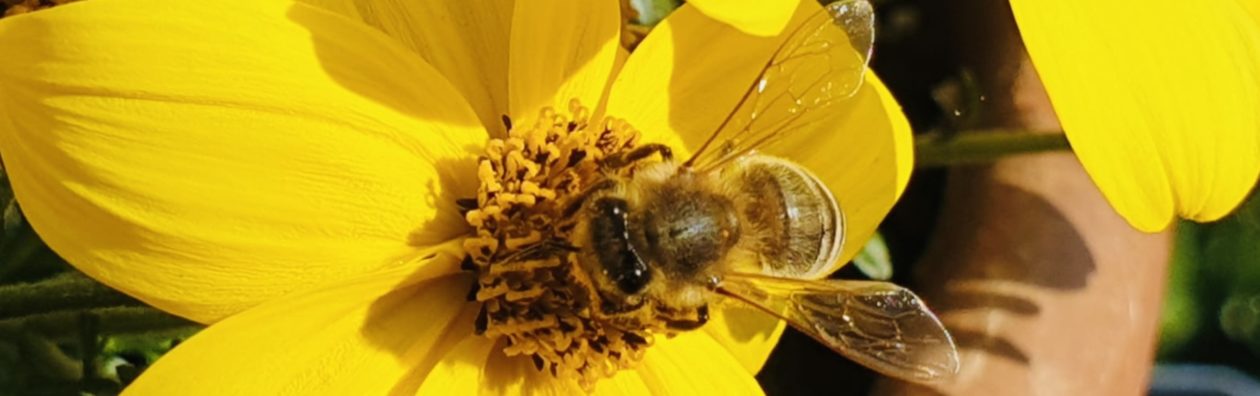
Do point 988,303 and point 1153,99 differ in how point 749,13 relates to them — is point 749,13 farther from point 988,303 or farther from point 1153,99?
point 988,303

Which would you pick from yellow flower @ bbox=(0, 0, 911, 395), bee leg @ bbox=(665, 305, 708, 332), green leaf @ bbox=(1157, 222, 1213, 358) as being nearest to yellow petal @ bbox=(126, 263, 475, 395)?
yellow flower @ bbox=(0, 0, 911, 395)

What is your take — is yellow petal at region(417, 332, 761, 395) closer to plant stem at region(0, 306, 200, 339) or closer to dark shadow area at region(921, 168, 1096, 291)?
plant stem at region(0, 306, 200, 339)

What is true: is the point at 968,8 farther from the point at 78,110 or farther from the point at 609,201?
the point at 78,110

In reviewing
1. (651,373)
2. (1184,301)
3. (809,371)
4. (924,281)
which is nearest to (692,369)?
(651,373)

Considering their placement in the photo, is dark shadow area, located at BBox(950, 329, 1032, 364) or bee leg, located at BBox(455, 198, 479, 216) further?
dark shadow area, located at BBox(950, 329, 1032, 364)

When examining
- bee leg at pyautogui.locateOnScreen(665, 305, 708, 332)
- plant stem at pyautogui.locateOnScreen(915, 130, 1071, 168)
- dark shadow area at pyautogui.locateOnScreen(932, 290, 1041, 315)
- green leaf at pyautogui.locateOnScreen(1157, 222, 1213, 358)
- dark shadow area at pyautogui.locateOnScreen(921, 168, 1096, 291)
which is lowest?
green leaf at pyautogui.locateOnScreen(1157, 222, 1213, 358)

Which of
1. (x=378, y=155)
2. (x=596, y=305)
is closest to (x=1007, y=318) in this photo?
(x=596, y=305)

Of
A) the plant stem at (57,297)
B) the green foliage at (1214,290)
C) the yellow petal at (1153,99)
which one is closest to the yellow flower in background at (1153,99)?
the yellow petal at (1153,99)

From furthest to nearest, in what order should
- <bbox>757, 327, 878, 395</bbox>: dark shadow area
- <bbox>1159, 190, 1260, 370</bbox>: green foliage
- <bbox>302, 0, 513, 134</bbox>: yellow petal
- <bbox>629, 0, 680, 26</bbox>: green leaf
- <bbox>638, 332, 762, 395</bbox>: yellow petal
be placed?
1. <bbox>1159, 190, 1260, 370</bbox>: green foliage
2. <bbox>757, 327, 878, 395</bbox>: dark shadow area
3. <bbox>629, 0, 680, 26</bbox>: green leaf
4. <bbox>638, 332, 762, 395</bbox>: yellow petal
5. <bbox>302, 0, 513, 134</bbox>: yellow petal
